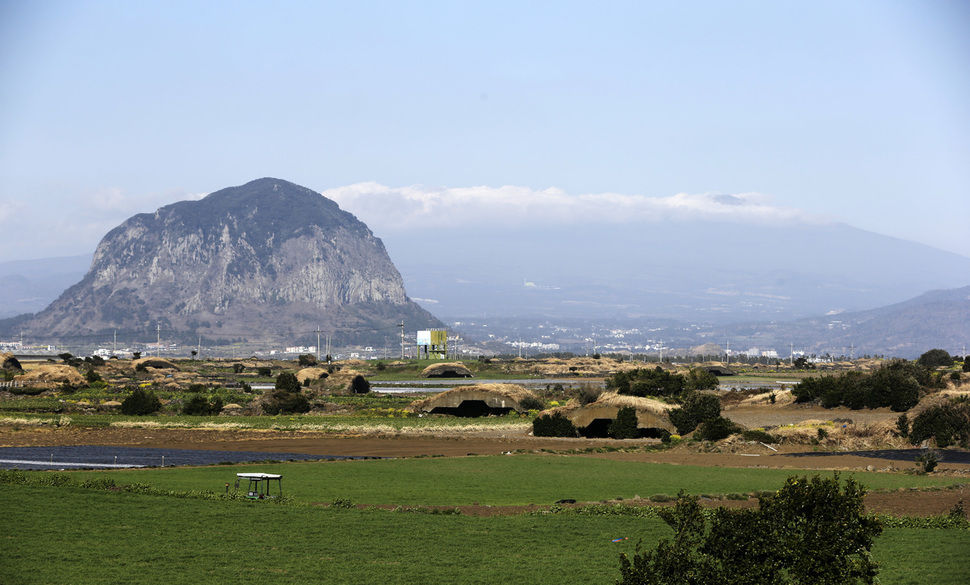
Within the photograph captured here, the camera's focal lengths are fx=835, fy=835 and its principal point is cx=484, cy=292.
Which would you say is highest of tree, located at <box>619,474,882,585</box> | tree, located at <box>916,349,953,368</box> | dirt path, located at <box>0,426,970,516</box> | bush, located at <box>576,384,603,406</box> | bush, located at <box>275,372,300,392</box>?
tree, located at <box>916,349,953,368</box>

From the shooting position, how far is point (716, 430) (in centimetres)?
4209

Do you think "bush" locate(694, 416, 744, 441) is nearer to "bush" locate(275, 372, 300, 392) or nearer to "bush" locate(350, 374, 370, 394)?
"bush" locate(275, 372, 300, 392)

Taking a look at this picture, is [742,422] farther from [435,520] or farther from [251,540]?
[251,540]

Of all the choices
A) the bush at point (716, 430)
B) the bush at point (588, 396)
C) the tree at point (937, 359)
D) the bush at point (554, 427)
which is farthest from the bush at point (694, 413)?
the tree at point (937, 359)

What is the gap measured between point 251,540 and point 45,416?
1582 inches

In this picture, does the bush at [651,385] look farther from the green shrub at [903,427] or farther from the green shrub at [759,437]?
the green shrub at [903,427]

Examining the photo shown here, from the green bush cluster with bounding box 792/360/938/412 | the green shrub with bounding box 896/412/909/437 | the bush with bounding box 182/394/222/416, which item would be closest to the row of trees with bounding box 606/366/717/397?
the green bush cluster with bounding box 792/360/938/412

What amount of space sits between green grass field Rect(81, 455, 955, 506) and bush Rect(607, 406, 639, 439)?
10799 mm

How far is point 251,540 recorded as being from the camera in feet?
58.4

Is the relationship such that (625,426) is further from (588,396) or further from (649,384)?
(649,384)

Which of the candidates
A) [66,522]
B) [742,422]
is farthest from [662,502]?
[742,422]

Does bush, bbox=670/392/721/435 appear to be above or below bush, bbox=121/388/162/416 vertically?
above

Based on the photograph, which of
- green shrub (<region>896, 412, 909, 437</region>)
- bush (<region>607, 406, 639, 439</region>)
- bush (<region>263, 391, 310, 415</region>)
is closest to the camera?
green shrub (<region>896, 412, 909, 437</region>)

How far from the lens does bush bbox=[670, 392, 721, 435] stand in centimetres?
4544
